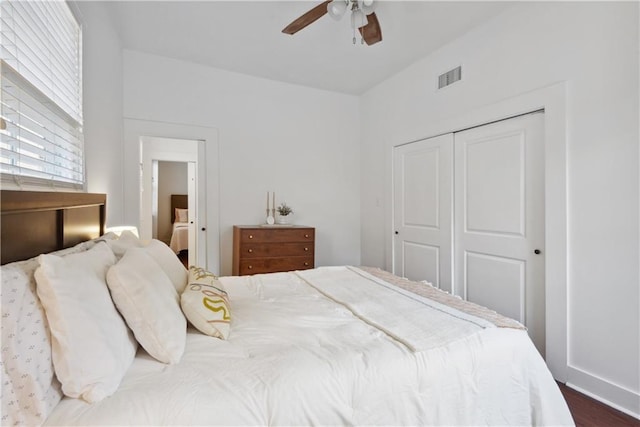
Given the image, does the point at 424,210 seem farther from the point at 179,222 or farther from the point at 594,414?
the point at 179,222

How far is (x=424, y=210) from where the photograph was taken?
3.21 meters

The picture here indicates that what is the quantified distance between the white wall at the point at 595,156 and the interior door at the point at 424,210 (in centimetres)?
80

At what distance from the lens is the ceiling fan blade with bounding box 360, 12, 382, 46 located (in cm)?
205

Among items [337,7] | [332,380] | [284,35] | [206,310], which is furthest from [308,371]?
[284,35]

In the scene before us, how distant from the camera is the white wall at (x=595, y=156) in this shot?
1744 mm

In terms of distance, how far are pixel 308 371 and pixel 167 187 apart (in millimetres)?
2961

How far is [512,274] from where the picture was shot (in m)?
2.39

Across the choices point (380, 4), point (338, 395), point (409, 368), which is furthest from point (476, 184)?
point (338, 395)

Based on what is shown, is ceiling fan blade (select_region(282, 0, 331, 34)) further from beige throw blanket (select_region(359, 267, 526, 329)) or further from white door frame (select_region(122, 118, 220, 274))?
beige throw blanket (select_region(359, 267, 526, 329))

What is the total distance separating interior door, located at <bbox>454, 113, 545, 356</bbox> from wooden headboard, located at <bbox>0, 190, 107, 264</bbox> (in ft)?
9.15

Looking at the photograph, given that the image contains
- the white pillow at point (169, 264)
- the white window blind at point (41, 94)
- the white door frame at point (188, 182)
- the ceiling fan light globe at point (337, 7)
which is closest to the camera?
the white window blind at point (41, 94)

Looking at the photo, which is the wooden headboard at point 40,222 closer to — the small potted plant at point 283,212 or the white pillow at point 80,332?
the white pillow at point 80,332

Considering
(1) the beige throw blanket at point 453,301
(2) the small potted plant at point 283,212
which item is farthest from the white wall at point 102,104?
(1) the beige throw blanket at point 453,301

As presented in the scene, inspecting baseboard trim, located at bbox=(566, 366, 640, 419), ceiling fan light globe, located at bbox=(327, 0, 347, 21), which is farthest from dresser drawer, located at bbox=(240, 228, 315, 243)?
baseboard trim, located at bbox=(566, 366, 640, 419)
